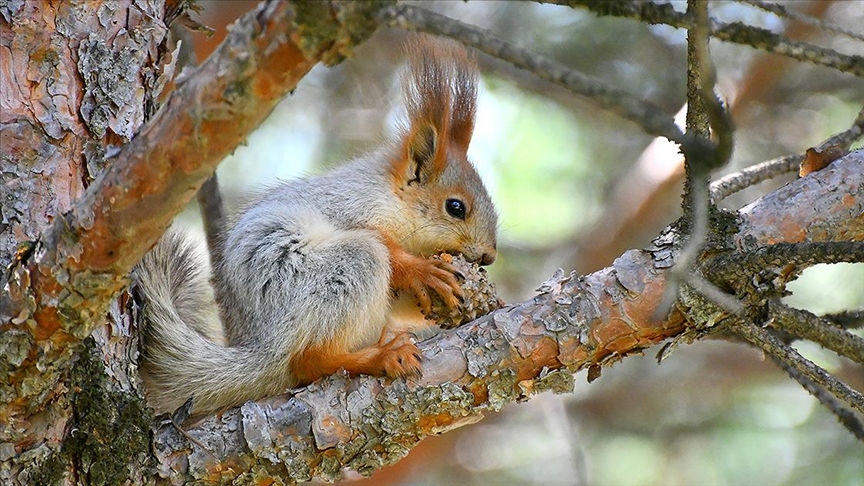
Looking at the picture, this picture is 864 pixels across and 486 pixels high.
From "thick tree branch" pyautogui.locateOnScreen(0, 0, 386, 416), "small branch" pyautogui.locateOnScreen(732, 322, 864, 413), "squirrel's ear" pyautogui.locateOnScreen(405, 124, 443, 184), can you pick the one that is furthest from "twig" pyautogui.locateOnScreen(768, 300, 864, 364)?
"squirrel's ear" pyautogui.locateOnScreen(405, 124, 443, 184)

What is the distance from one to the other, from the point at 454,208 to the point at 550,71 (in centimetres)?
155

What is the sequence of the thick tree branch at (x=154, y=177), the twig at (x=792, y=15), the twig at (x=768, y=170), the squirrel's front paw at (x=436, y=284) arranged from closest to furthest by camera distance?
the thick tree branch at (x=154, y=177) < the twig at (x=792, y=15) < the twig at (x=768, y=170) < the squirrel's front paw at (x=436, y=284)

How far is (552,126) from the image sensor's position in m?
4.45

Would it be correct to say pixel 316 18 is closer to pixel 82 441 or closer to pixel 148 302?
pixel 82 441

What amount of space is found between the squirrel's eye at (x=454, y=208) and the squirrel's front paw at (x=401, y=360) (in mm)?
769

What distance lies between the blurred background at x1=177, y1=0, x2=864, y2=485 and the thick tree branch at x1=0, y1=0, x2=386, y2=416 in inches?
84.1

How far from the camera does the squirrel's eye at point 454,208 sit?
97.5 inches

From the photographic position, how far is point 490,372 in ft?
5.61

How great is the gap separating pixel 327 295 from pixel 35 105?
27.7 inches

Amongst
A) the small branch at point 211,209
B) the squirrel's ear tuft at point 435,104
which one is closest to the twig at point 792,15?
the squirrel's ear tuft at point 435,104

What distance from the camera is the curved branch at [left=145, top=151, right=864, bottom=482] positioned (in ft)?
5.50

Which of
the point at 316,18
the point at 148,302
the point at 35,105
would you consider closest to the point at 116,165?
the point at 316,18

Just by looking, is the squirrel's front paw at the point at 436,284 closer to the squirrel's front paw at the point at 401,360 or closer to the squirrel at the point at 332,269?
the squirrel at the point at 332,269

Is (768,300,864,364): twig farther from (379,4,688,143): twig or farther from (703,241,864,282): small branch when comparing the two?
(379,4,688,143): twig
